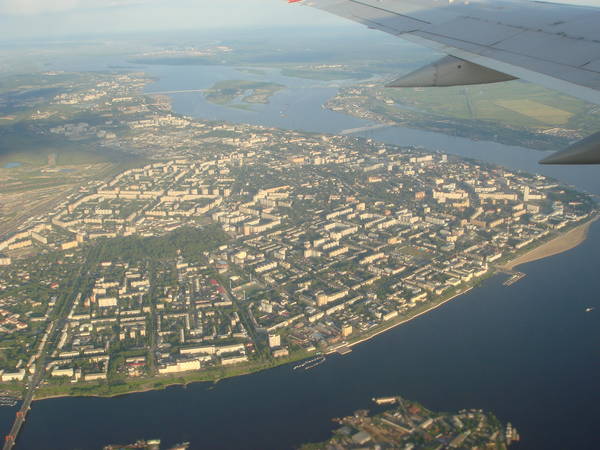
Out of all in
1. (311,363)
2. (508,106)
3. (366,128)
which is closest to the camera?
(311,363)

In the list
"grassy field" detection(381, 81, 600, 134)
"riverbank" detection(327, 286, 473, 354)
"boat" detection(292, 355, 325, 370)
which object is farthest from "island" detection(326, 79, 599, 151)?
"boat" detection(292, 355, 325, 370)

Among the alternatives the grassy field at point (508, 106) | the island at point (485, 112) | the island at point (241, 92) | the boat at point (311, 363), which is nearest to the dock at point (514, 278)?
the boat at point (311, 363)

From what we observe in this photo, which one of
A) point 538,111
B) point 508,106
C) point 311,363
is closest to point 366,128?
point 508,106

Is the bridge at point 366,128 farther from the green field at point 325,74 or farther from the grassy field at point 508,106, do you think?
the green field at point 325,74

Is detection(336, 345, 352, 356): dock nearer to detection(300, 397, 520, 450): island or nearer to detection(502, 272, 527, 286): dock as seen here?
detection(300, 397, 520, 450): island

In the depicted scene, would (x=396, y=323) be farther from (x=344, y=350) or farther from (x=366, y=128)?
(x=366, y=128)
